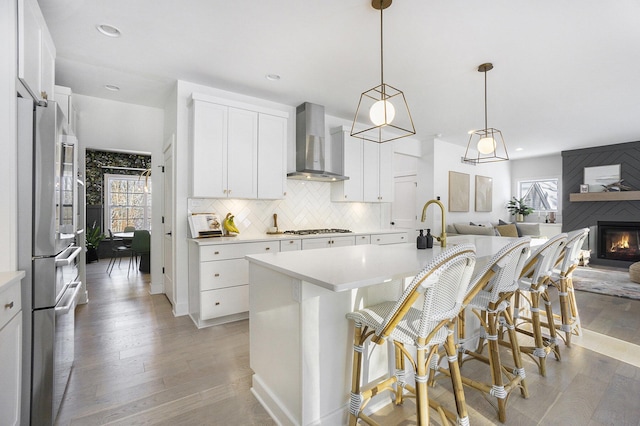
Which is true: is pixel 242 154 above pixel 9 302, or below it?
above

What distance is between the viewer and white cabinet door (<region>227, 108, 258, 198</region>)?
3.53 m

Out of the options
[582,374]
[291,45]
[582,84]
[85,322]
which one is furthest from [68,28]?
[582,84]

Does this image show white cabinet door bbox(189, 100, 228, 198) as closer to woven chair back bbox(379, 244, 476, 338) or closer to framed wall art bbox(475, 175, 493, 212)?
woven chair back bbox(379, 244, 476, 338)

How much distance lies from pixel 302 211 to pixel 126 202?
5.63 metres

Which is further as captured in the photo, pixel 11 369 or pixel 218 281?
pixel 218 281

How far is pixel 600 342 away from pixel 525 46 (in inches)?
106

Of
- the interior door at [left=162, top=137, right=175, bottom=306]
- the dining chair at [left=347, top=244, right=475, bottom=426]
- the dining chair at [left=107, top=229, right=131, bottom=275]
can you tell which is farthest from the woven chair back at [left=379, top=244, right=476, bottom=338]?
the dining chair at [left=107, top=229, right=131, bottom=275]

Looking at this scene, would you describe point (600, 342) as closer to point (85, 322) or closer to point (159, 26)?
point (159, 26)

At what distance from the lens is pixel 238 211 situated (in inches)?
154

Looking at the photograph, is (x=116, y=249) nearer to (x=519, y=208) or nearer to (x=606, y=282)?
(x=606, y=282)

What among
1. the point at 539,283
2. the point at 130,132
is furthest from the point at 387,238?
the point at 130,132

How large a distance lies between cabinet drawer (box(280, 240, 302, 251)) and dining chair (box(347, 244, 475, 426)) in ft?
6.57

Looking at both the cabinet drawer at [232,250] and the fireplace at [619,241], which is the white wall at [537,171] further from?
the cabinet drawer at [232,250]

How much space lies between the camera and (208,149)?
337 cm
